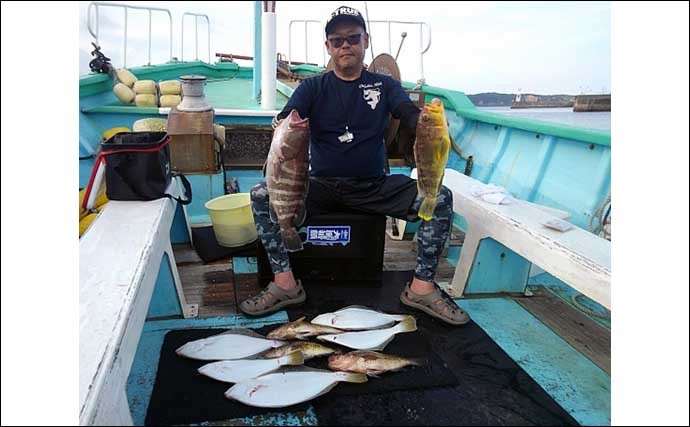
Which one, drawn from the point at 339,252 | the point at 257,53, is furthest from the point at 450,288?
the point at 257,53

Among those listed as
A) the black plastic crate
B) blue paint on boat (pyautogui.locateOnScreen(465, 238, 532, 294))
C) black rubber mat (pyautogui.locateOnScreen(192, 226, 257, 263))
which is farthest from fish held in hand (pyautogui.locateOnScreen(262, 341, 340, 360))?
black rubber mat (pyautogui.locateOnScreen(192, 226, 257, 263))

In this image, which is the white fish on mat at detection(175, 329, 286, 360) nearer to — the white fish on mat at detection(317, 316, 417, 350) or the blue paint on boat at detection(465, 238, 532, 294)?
the white fish on mat at detection(317, 316, 417, 350)

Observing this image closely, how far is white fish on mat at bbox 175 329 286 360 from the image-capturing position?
268 cm

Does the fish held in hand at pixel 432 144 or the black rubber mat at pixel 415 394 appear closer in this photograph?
the black rubber mat at pixel 415 394

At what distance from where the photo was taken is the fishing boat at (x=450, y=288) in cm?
215

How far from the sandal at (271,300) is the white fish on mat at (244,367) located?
673mm

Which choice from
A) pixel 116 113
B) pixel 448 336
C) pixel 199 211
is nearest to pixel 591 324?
pixel 448 336

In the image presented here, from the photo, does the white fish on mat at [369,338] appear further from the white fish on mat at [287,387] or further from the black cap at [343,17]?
the black cap at [343,17]

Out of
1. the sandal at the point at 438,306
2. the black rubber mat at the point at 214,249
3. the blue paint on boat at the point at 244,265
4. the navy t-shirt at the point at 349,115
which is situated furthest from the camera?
the black rubber mat at the point at 214,249

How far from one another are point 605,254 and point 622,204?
1132 mm

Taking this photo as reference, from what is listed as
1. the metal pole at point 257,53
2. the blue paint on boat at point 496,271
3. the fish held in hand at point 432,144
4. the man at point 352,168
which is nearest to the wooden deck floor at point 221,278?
the man at point 352,168

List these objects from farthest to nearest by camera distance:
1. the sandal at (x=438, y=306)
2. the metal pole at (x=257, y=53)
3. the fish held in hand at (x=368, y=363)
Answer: the metal pole at (x=257, y=53) → the sandal at (x=438, y=306) → the fish held in hand at (x=368, y=363)

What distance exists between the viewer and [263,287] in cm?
374

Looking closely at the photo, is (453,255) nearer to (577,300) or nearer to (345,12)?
(577,300)
